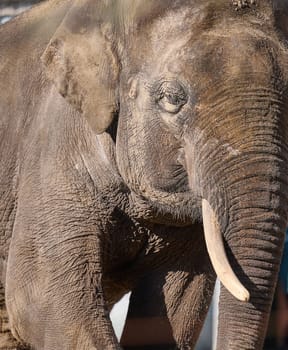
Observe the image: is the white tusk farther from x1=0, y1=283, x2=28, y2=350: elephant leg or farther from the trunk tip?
x1=0, y1=283, x2=28, y2=350: elephant leg

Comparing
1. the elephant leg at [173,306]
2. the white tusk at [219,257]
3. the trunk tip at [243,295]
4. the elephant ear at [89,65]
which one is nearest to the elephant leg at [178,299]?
the elephant leg at [173,306]

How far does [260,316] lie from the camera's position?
5.36 metres

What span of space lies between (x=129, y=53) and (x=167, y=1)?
7.6 inches

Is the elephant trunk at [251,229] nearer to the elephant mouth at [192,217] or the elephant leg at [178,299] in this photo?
the elephant mouth at [192,217]

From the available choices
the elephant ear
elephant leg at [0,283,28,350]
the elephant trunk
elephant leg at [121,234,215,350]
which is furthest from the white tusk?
elephant leg at [0,283,28,350]

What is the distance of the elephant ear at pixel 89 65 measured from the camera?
5.62m

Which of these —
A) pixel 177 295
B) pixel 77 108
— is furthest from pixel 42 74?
pixel 177 295

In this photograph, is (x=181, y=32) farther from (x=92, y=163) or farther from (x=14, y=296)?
(x=14, y=296)

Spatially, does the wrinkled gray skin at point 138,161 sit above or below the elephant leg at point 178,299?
above

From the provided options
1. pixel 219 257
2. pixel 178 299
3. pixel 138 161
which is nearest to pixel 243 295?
pixel 219 257

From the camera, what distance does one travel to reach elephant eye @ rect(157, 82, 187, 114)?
212 inches

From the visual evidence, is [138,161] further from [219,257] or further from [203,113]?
[219,257]

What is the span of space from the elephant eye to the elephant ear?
0.71 ft

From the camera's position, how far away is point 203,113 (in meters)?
5.35
